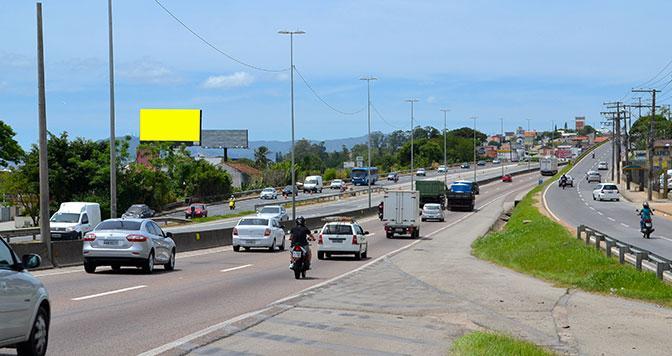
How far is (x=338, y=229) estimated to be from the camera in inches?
1316

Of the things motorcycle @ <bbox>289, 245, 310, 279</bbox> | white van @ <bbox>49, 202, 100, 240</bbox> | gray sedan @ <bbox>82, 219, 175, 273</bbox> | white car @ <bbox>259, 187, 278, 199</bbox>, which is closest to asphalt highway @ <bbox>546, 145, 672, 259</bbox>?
motorcycle @ <bbox>289, 245, 310, 279</bbox>

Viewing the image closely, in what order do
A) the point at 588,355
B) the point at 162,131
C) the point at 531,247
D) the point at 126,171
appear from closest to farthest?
the point at 588,355 → the point at 531,247 → the point at 126,171 → the point at 162,131

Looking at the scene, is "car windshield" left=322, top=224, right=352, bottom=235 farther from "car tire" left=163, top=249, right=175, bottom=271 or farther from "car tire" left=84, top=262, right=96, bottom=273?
"car tire" left=84, top=262, right=96, bottom=273

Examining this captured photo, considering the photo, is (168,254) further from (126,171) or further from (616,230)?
(126,171)

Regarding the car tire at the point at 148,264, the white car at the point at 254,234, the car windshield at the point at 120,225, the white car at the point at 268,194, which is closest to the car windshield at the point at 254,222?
the white car at the point at 254,234

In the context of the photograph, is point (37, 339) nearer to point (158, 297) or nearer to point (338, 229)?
point (158, 297)

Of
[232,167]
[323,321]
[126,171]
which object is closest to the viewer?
[323,321]

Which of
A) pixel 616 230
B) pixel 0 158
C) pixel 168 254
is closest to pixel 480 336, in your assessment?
pixel 168 254

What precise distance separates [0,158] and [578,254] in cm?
6997

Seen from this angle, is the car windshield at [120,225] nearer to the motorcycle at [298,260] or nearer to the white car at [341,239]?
the motorcycle at [298,260]

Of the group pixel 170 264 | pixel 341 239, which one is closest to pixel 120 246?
pixel 170 264

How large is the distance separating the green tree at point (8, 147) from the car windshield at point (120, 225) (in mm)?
65510

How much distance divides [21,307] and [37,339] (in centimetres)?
70

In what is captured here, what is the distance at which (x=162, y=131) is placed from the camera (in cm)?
12031
